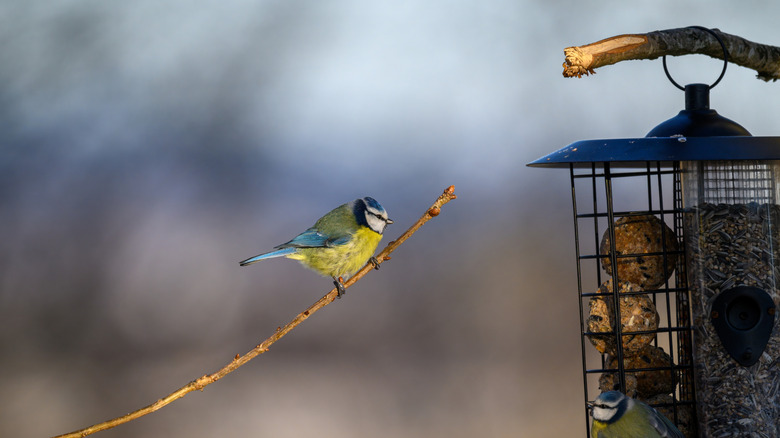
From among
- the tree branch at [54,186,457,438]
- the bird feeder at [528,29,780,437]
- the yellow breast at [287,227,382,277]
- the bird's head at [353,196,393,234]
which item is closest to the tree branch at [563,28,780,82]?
the bird feeder at [528,29,780,437]

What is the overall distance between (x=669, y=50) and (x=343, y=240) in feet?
3.40

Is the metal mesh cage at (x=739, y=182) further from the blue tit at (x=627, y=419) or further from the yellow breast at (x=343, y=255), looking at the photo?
the yellow breast at (x=343, y=255)

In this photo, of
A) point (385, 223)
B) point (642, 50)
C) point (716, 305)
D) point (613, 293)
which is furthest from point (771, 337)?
point (385, 223)

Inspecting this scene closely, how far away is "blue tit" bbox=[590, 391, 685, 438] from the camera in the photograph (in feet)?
6.03

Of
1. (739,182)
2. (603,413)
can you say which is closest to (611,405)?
(603,413)

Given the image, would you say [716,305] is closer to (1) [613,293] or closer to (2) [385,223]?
(1) [613,293]

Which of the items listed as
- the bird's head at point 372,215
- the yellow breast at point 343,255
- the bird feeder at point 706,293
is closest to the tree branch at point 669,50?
the bird feeder at point 706,293

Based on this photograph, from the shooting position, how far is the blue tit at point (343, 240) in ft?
7.11

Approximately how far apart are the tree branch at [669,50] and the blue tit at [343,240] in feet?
2.30

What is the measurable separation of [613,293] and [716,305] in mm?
286

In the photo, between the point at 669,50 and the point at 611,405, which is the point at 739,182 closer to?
the point at 669,50

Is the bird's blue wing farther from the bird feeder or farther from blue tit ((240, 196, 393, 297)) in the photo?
the bird feeder

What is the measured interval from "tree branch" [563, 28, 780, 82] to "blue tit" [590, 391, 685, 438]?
2.73ft

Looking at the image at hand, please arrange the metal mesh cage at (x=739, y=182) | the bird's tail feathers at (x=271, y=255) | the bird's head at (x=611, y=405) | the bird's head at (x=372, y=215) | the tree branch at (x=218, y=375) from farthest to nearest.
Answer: the bird's head at (x=372, y=215) < the metal mesh cage at (x=739, y=182) < the bird's head at (x=611, y=405) < the bird's tail feathers at (x=271, y=255) < the tree branch at (x=218, y=375)
